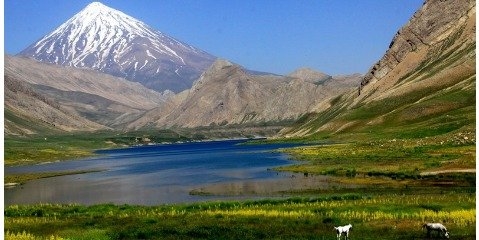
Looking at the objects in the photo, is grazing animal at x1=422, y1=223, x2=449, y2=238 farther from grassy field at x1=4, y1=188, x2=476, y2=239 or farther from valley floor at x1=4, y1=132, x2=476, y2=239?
grassy field at x1=4, y1=188, x2=476, y2=239

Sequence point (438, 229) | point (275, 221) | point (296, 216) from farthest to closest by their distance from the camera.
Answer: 1. point (296, 216)
2. point (275, 221)
3. point (438, 229)

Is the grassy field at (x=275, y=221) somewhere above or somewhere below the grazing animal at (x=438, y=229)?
below

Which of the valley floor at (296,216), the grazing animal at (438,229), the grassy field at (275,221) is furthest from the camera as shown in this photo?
the valley floor at (296,216)

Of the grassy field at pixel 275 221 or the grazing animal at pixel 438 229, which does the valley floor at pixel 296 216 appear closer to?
the grassy field at pixel 275 221

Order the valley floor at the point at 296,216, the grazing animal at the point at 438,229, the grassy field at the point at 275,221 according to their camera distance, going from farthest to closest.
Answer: the valley floor at the point at 296,216, the grassy field at the point at 275,221, the grazing animal at the point at 438,229

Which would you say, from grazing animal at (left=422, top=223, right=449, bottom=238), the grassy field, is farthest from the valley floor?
grazing animal at (left=422, top=223, right=449, bottom=238)

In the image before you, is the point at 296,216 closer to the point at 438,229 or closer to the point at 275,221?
the point at 275,221

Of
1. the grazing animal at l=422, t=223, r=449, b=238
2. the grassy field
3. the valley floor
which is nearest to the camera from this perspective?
the grazing animal at l=422, t=223, r=449, b=238

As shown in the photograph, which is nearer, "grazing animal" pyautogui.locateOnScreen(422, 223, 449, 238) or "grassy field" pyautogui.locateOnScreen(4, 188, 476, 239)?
"grazing animal" pyautogui.locateOnScreen(422, 223, 449, 238)

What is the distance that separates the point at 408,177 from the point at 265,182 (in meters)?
23.5

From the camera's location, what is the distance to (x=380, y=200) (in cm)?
6425

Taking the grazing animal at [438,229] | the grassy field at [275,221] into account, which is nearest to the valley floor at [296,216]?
the grassy field at [275,221]

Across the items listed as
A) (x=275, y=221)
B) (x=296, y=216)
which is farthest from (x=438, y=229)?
(x=296, y=216)

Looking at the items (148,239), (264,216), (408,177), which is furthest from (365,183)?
(148,239)
